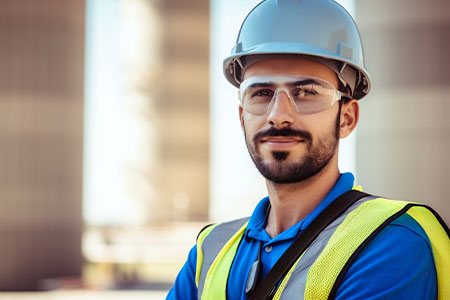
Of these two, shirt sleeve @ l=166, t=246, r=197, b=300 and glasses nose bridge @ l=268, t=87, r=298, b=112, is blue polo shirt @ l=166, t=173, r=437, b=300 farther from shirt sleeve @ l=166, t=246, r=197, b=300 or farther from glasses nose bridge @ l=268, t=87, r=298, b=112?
shirt sleeve @ l=166, t=246, r=197, b=300

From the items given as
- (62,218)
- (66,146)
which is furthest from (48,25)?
(62,218)

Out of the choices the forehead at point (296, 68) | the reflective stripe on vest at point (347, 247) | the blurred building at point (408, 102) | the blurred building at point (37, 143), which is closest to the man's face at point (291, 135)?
the forehead at point (296, 68)

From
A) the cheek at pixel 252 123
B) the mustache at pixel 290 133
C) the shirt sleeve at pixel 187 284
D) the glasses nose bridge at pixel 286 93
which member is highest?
the glasses nose bridge at pixel 286 93

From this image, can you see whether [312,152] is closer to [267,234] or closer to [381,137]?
[267,234]

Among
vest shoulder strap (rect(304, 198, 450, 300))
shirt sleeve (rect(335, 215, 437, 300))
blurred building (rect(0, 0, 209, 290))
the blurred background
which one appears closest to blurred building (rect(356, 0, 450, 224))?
the blurred background

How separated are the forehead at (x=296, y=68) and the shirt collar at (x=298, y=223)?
370mm

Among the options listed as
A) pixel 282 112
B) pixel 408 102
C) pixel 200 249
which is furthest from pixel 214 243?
pixel 408 102

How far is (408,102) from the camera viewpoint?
35.6ft

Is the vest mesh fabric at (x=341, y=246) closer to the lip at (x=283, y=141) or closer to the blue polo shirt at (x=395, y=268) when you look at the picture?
the blue polo shirt at (x=395, y=268)

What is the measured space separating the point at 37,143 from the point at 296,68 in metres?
10.9

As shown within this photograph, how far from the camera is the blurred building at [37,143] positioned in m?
12.2

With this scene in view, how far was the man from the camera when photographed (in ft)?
6.19

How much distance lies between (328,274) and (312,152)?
514 millimetres

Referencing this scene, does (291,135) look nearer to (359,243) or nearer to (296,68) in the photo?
(296,68)
